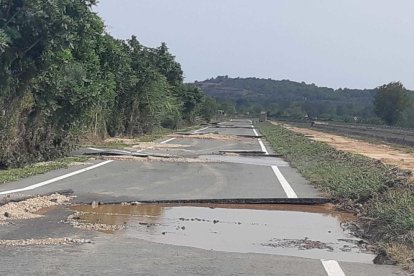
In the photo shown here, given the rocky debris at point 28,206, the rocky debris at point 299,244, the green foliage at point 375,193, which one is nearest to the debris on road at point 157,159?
the green foliage at point 375,193

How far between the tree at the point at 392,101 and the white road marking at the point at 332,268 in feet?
366

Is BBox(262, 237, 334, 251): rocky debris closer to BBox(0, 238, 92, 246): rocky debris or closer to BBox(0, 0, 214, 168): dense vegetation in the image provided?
BBox(0, 238, 92, 246): rocky debris

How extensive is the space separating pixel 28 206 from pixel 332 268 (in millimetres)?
5921

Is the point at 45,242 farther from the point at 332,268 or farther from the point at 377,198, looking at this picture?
the point at 377,198

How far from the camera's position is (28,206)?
11.6 m

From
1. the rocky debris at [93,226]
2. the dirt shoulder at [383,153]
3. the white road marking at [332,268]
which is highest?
the rocky debris at [93,226]

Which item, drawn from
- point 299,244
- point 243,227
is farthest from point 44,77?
point 299,244

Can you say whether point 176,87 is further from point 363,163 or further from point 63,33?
point 63,33

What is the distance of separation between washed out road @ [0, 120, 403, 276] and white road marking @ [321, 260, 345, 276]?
1 cm

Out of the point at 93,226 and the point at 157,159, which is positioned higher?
the point at 93,226

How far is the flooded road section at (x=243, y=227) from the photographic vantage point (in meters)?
9.04

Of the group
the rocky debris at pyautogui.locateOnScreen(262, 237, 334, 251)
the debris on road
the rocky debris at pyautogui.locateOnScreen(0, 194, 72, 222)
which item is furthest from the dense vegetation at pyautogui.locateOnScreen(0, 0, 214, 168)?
the rocky debris at pyautogui.locateOnScreen(262, 237, 334, 251)

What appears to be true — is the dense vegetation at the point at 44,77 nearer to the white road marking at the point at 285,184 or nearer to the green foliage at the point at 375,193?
the white road marking at the point at 285,184

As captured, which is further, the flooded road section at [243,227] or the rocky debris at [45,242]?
the flooded road section at [243,227]
